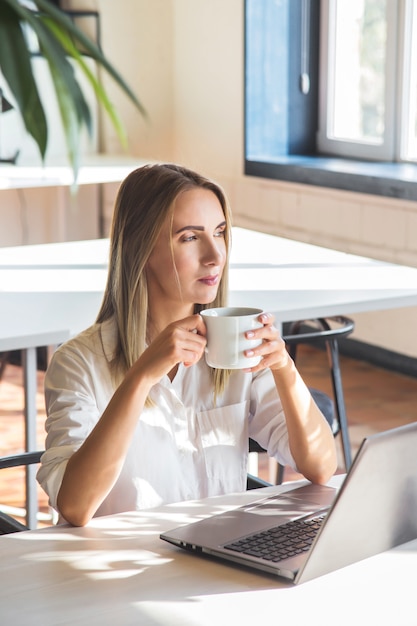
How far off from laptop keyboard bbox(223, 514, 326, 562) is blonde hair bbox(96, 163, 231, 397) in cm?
41

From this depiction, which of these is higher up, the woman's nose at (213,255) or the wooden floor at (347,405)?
the woman's nose at (213,255)

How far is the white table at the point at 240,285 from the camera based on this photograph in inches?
85.4

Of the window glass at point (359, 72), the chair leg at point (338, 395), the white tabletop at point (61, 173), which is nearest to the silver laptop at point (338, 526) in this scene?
the chair leg at point (338, 395)

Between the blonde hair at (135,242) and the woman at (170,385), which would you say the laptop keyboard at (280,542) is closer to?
the woman at (170,385)

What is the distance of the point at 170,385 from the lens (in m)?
1.53

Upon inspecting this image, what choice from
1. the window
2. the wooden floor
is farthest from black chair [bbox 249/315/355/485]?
the window

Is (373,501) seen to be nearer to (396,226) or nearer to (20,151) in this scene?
(396,226)

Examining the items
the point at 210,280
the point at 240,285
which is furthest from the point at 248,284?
the point at 210,280

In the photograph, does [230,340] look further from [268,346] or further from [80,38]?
[80,38]

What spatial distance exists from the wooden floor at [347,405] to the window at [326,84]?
1024mm

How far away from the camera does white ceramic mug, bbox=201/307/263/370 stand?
3.94 ft

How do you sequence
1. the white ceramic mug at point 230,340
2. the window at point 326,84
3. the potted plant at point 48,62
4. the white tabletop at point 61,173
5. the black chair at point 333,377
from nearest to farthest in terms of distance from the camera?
the potted plant at point 48,62
the white ceramic mug at point 230,340
the black chair at point 333,377
the white tabletop at point 61,173
the window at point 326,84

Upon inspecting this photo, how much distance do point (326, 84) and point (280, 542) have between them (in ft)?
13.8

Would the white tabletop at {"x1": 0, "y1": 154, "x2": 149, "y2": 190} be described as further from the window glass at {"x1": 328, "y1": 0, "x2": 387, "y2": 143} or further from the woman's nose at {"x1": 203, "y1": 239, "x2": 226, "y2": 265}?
the woman's nose at {"x1": 203, "y1": 239, "x2": 226, "y2": 265}
